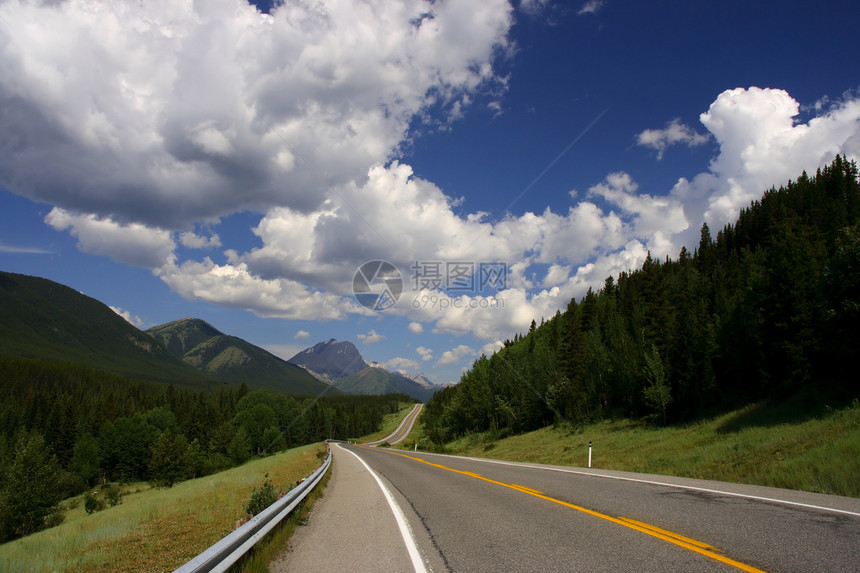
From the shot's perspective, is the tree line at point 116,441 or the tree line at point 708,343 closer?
the tree line at point 708,343

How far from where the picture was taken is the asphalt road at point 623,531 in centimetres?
460

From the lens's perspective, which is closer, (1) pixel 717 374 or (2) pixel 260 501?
(2) pixel 260 501

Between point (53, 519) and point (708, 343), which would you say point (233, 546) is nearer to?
point (53, 519)

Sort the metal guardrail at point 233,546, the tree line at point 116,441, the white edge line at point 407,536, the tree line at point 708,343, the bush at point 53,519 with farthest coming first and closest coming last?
the tree line at point 116,441 → the bush at point 53,519 → the tree line at point 708,343 → the white edge line at point 407,536 → the metal guardrail at point 233,546

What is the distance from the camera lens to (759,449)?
56.8ft

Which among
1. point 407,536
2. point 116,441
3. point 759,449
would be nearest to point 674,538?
point 407,536

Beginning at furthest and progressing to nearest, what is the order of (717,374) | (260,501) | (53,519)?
(717,374) → (53,519) → (260,501)

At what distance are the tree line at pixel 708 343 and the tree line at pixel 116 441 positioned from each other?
37.3 meters

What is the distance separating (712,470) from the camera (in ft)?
47.4

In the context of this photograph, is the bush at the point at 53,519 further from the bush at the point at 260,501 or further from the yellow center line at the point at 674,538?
the yellow center line at the point at 674,538

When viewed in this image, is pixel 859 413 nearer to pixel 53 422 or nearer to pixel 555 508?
pixel 555 508

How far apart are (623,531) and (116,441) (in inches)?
3407

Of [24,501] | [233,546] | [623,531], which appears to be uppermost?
[233,546]

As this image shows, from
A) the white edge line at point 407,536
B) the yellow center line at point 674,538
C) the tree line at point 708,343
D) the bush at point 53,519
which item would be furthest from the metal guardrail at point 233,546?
the bush at point 53,519
